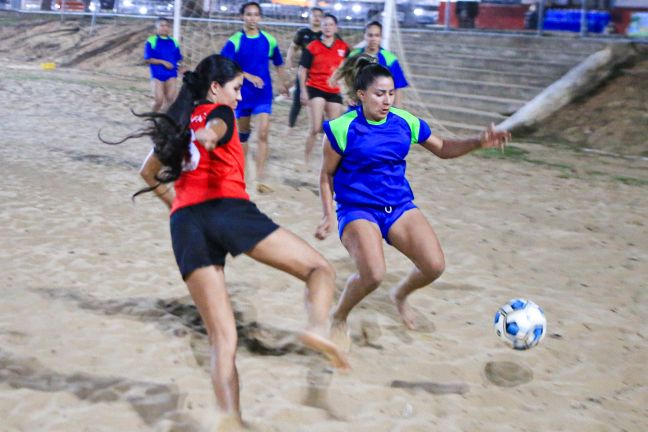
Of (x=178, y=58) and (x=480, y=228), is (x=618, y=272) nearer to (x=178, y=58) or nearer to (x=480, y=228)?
(x=480, y=228)

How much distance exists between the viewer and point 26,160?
9820 mm

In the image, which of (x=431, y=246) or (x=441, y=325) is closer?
(x=431, y=246)

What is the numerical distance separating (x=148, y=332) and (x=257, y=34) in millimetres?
4687

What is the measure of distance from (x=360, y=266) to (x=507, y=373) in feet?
3.22

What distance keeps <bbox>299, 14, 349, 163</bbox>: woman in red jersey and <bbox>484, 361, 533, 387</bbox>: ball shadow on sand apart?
5.48 meters

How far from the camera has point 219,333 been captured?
3471 millimetres

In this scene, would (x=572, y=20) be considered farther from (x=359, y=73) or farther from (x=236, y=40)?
(x=359, y=73)

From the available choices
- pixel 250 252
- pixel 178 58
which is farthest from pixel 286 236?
pixel 178 58

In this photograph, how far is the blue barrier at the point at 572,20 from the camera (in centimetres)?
1644

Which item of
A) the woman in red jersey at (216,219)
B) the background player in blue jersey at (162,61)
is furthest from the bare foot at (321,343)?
the background player in blue jersey at (162,61)

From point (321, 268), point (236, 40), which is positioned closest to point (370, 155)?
point (321, 268)

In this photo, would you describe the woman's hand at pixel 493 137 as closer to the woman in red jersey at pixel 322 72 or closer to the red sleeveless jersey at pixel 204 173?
the red sleeveless jersey at pixel 204 173

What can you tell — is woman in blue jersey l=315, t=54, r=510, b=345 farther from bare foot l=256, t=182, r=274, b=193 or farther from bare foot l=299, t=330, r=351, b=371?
bare foot l=256, t=182, r=274, b=193

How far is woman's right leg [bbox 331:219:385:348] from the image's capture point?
4441 mm
